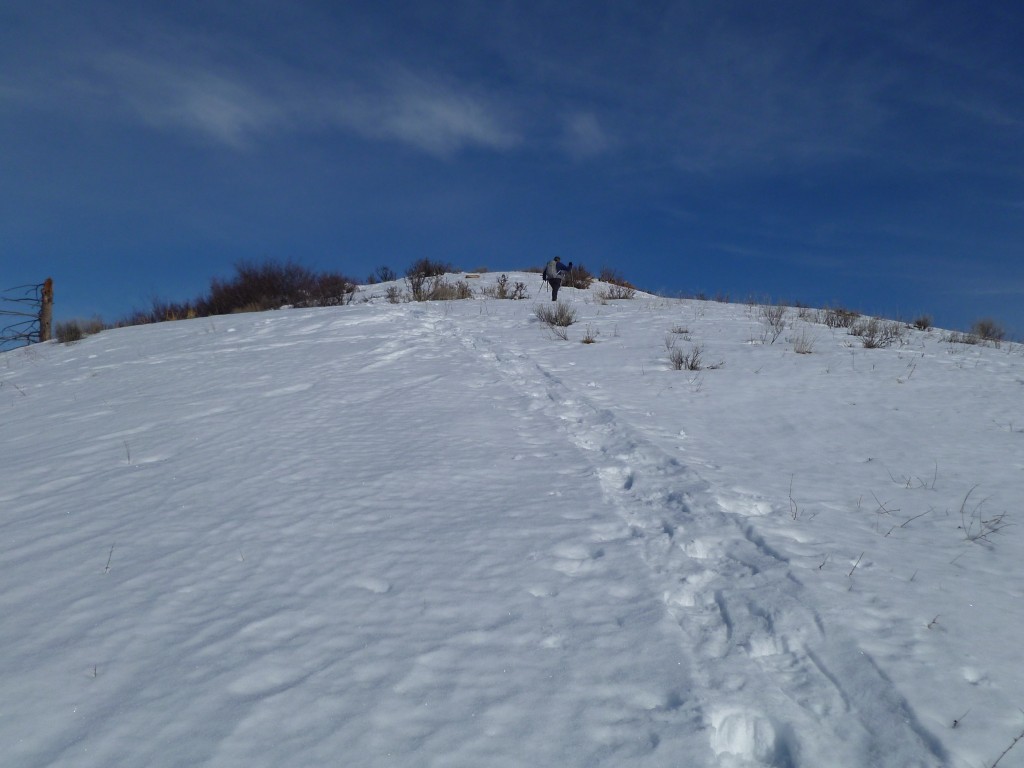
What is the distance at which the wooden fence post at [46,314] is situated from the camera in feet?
52.1

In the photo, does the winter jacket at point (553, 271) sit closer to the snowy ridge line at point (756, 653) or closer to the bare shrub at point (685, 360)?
the bare shrub at point (685, 360)

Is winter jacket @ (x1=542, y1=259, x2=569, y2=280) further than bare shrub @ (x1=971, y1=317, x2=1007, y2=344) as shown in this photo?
Yes

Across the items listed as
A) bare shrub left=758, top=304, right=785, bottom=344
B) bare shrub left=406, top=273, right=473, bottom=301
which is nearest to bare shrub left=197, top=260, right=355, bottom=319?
bare shrub left=406, top=273, right=473, bottom=301

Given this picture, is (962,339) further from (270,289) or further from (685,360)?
(270,289)

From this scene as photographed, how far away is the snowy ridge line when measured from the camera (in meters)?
1.90

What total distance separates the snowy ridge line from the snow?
0.4 inches

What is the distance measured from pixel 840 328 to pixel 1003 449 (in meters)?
7.17

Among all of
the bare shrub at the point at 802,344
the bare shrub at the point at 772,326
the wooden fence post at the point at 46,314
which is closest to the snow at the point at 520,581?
the bare shrub at the point at 802,344

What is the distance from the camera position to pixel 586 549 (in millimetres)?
3184

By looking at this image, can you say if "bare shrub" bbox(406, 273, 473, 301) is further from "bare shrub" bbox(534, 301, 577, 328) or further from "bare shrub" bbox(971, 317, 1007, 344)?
"bare shrub" bbox(971, 317, 1007, 344)

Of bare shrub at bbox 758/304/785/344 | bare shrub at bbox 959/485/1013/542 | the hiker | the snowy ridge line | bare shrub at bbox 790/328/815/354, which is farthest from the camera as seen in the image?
the hiker

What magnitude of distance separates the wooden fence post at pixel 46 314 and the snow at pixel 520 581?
39.1 feet

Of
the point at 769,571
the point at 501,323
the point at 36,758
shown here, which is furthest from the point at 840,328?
the point at 36,758

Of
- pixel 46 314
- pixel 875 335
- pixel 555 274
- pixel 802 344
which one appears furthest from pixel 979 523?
pixel 46 314
